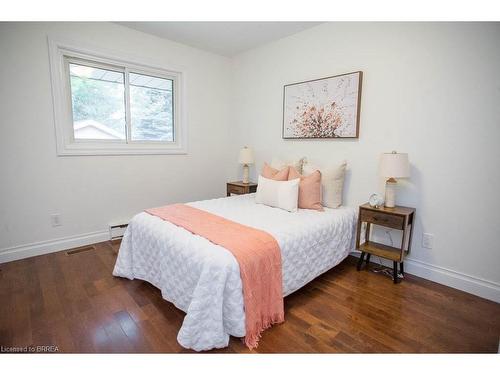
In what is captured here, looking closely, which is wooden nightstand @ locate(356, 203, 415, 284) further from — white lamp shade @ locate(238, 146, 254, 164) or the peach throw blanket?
white lamp shade @ locate(238, 146, 254, 164)

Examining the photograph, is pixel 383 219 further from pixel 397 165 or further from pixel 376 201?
pixel 397 165

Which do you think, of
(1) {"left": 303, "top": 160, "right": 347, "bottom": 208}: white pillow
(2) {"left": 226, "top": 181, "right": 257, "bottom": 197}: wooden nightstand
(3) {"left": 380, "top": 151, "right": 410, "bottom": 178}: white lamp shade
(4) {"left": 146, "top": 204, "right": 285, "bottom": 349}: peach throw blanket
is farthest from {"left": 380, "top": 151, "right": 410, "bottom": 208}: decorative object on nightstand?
(2) {"left": 226, "top": 181, "right": 257, "bottom": 197}: wooden nightstand

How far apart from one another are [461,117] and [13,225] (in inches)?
163

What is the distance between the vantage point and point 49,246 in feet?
9.03

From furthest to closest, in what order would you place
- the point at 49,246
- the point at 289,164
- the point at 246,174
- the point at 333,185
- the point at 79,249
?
the point at 246,174 → the point at 289,164 → the point at 79,249 → the point at 49,246 → the point at 333,185

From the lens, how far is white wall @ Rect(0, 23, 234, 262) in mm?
2438

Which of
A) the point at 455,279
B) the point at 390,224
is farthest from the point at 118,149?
the point at 455,279

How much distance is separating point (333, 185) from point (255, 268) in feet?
4.69

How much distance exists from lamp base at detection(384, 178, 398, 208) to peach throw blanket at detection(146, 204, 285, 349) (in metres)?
1.24

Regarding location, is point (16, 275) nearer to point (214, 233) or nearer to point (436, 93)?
point (214, 233)

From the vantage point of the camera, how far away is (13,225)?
255cm

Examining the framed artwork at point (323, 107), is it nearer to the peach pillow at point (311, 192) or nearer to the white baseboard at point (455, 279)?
the peach pillow at point (311, 192)
